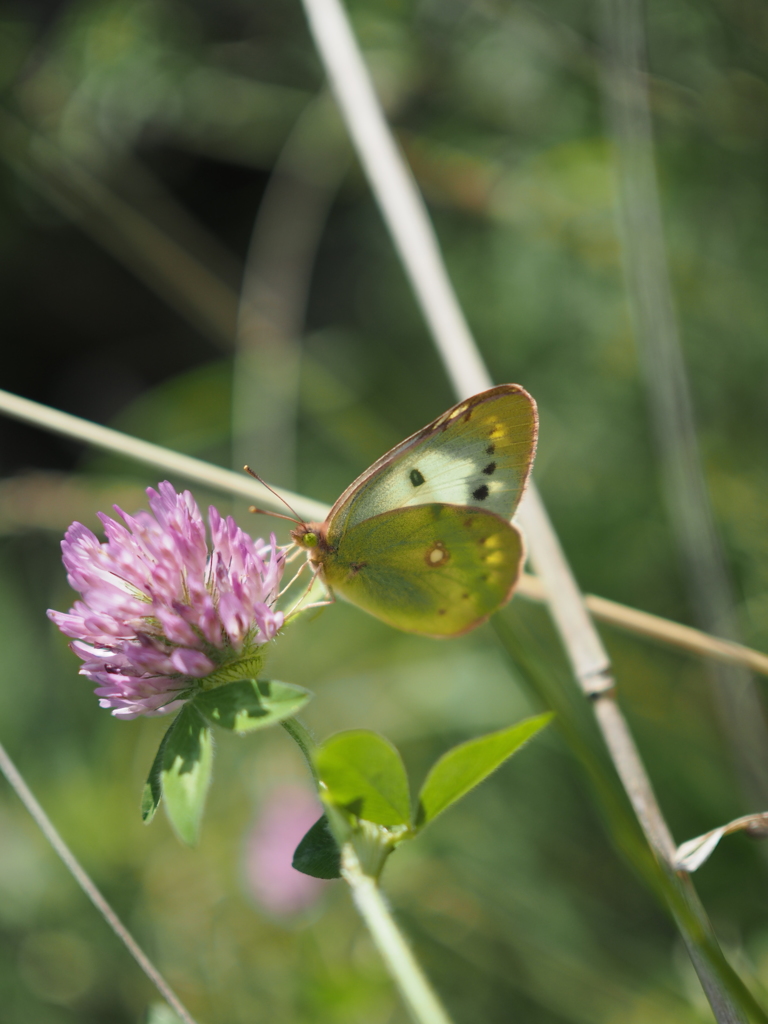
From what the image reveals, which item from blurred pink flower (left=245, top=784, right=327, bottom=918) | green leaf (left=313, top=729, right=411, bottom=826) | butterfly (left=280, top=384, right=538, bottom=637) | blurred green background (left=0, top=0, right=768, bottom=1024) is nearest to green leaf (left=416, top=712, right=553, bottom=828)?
green leaf (left=313, top=729, right=411, bottom=826)

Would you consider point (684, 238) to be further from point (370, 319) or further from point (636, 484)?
point (370, 319)

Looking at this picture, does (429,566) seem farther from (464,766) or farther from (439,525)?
(464,766)

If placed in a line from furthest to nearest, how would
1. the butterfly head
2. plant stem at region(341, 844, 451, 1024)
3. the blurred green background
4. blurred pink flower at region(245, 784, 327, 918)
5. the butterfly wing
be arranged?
1. blurred pink flower at region(245, 784, 327, 918)
2. the blurred green background
3. the butterfly head
4. the butterfly wing
5. plant stem at region(341, 844, 451, 1024)

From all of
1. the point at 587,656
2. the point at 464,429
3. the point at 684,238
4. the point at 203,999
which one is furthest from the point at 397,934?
the point at 684,238

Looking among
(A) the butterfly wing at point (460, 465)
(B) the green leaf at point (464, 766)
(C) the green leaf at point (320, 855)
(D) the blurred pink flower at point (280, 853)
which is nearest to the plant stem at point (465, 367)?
(A) the butterfly wing at point (460, 465)

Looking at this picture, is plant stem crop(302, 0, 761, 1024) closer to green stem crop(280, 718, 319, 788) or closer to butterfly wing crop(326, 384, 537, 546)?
butterfly wing crop(326, 384, 537, 546)

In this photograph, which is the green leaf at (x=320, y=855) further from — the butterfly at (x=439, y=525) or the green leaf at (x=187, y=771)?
the butterfly at (x=439, y=525)
